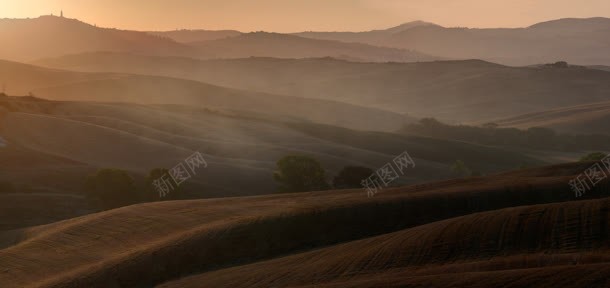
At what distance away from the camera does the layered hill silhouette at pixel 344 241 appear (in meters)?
26.2

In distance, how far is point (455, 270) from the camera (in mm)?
25734

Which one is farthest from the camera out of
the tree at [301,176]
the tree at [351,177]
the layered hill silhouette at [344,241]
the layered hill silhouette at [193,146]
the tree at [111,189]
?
the layered hill silhouette at [193,146]

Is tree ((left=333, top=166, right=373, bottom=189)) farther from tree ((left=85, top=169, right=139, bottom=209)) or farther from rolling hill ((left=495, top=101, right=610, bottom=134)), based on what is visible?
rolling hill ((left=495, top=101, right=610, bottom=134))

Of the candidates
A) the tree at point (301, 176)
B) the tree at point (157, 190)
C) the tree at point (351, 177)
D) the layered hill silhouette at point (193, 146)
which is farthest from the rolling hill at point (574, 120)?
the tree at point (157, 190)

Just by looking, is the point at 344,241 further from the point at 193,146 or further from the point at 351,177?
the point at 193,146

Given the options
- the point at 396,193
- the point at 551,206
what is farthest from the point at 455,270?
the point at 396,193

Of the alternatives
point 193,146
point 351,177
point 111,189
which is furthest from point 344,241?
point 193,146

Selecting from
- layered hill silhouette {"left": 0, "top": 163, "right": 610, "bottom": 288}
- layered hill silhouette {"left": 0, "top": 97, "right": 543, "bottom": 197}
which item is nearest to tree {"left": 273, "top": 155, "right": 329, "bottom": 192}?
layered hill silhouette {"left": 0, "top": 97, "right": 543, "bottom": 197}

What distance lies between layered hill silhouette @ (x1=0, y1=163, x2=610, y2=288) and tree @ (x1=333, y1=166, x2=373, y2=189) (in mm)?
22960

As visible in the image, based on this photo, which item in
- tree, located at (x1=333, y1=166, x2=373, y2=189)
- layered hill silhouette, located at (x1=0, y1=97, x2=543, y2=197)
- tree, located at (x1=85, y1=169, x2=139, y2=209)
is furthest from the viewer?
layered hill silhouette, located at (x1=0, y1=97, x2=543, y2=197)

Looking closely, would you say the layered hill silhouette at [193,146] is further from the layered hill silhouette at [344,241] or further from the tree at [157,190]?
the layered hill silhouette at [344,241]

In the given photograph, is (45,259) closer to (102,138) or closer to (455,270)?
(455,270)

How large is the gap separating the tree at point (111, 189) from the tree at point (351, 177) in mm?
21134

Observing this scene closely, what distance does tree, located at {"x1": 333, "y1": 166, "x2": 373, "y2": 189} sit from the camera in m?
76.8
